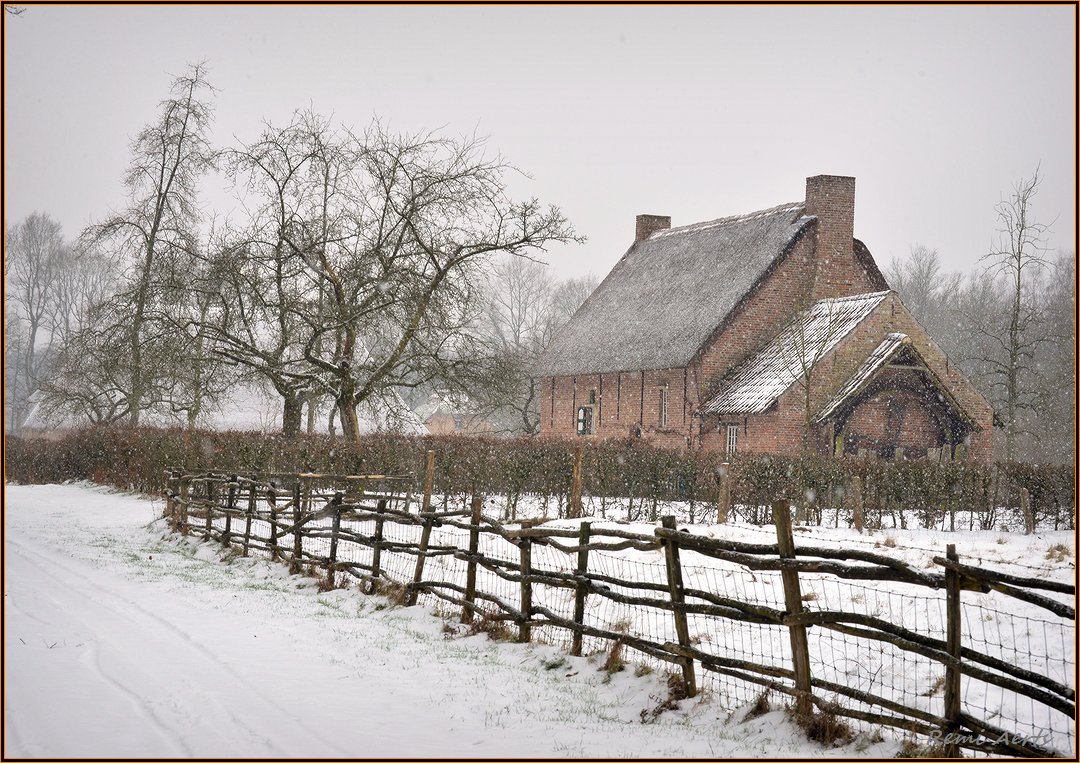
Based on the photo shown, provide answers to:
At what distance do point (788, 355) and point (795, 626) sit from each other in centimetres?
2338

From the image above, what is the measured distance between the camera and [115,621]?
10.1 m

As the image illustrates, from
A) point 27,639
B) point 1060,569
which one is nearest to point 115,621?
point 27,639

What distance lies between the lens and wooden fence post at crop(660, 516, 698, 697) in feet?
25.9

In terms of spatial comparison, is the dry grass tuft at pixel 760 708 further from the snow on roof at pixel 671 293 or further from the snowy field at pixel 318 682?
the snow on roof at pixel 671 293

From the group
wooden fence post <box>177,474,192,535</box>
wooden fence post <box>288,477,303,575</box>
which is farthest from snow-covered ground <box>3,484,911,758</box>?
wooden fence post <box>177,474,192,535</box>

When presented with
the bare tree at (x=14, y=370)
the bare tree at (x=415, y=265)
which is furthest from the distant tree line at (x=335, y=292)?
the bare tree at (x=14, y=370)

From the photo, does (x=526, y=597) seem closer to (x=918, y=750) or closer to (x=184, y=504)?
(x=918, y=750)

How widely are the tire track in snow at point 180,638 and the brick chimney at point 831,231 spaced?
82.1 ft

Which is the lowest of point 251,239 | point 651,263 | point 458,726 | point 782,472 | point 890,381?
point 458,726

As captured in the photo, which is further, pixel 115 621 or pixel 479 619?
pixel 479 619

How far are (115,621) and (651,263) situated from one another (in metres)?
33.0

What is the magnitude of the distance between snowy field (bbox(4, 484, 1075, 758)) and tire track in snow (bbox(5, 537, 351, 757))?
26mm

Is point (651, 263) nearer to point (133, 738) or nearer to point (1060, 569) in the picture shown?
point (1060, 569)

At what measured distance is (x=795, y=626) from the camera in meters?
7.20
